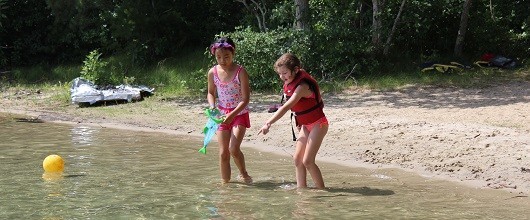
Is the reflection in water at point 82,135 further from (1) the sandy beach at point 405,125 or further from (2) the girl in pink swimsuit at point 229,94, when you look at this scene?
(2) the girl in pink swimsuit at point 229,94

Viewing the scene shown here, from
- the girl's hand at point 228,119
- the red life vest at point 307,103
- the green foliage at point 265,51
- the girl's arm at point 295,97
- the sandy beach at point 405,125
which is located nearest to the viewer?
the girl's arm at point 295,97

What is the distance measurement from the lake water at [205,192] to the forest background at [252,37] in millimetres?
5803

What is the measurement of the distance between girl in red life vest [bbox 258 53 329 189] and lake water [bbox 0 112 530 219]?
433 mm

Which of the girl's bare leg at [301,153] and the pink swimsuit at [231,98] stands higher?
the pink swimsuit at [231,98]

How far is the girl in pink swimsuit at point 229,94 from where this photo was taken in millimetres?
7637

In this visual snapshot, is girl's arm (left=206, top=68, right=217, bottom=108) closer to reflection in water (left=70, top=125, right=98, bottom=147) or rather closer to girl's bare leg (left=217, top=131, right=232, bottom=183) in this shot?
girl's bare leg (left=217, top=131, right=232, bottom=183)

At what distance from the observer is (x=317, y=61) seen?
1602cm

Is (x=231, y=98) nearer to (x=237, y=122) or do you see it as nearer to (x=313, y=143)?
(x=237, y=122)

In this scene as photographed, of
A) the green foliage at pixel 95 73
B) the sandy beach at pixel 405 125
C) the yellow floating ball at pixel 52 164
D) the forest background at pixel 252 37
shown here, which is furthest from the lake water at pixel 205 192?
the green foliage at pixel 95 73

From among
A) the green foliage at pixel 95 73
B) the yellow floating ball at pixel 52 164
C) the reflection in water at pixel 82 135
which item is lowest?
the reflection in water at pixel 82 135

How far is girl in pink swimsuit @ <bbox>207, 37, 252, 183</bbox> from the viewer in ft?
25.1

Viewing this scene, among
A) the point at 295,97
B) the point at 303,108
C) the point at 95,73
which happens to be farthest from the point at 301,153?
the point at 95,73

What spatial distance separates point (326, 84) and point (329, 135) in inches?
186

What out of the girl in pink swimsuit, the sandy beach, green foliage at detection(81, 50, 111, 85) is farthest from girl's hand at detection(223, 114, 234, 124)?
green foliage at detection(81, 50, 111, 85)
